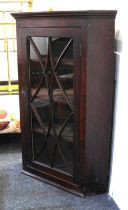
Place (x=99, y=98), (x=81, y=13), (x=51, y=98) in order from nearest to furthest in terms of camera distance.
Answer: (x=81, y=13)
(x=99, y=98)
(x=51, y=98)

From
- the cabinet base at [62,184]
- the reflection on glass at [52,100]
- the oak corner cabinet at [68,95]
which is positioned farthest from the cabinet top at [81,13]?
the cabinet base at [62,184]

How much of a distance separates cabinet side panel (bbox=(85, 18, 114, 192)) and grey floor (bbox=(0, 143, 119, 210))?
0.13 m

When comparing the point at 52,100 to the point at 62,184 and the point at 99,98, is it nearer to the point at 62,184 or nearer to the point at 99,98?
the point at 99,98

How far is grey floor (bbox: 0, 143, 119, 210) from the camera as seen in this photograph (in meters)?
1.65

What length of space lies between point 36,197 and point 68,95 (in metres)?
0.68

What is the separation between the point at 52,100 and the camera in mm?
1739

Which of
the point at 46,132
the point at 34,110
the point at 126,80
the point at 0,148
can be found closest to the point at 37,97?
the point at 34,110

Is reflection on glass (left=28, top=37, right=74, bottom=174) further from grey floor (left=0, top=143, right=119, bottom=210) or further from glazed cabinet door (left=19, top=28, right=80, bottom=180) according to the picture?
grey floor (left=0, top=143, right=119, bottom=210)

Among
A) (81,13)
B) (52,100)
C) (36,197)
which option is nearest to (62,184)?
(36,197)

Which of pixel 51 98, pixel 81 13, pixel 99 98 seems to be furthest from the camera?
pixel 51 98

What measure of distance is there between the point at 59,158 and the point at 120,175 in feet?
1.37

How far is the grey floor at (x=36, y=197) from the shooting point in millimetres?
1654

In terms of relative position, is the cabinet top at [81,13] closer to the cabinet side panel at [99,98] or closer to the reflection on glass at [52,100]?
the cabinet side panel at [99,98]

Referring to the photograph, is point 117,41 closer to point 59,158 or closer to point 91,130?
point 91,130
